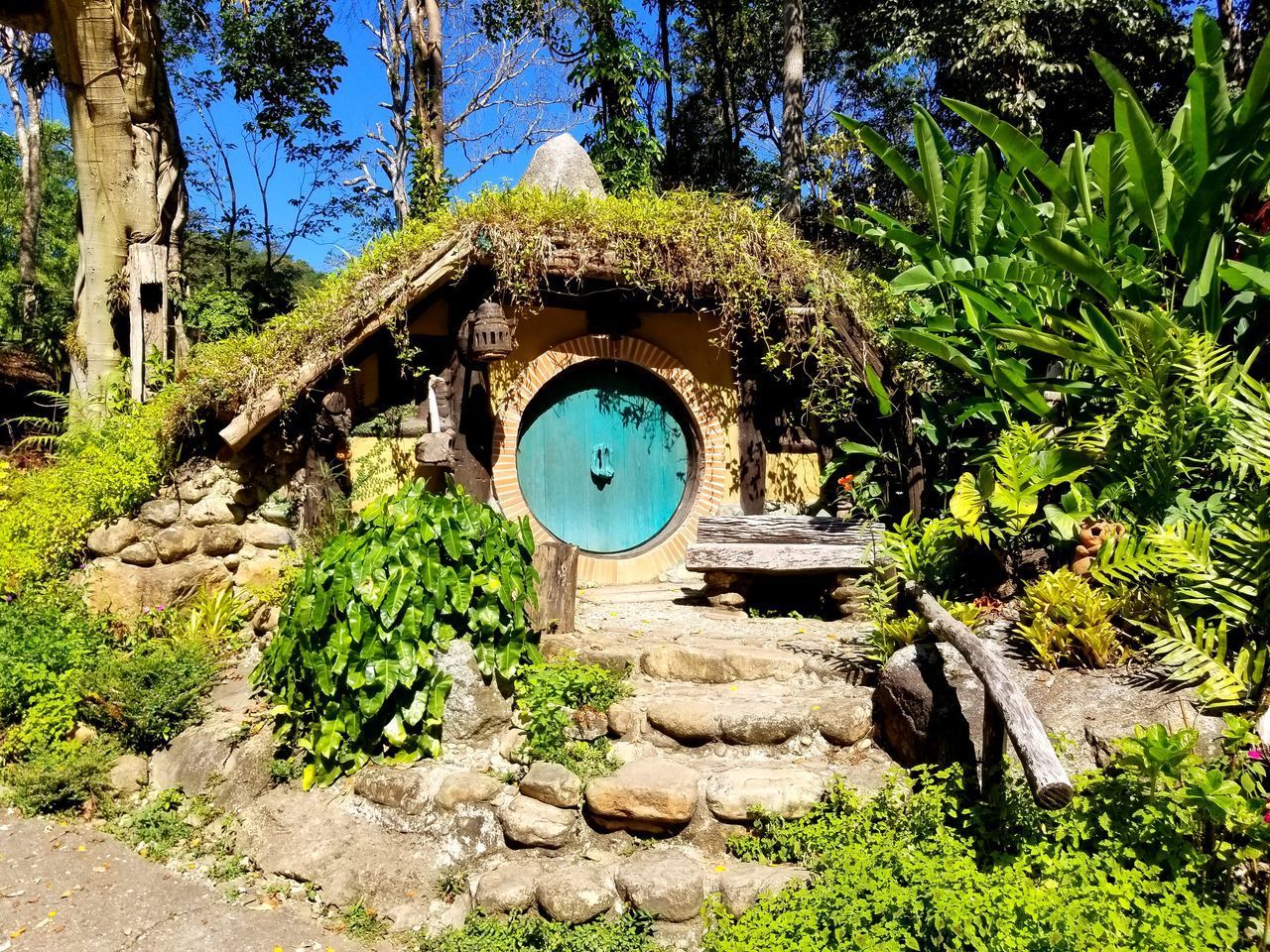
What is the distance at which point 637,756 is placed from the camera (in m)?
4.54

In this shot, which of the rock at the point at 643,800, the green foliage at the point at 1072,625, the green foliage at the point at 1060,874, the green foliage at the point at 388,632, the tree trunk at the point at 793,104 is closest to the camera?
the green foliage at the point at 1060,874

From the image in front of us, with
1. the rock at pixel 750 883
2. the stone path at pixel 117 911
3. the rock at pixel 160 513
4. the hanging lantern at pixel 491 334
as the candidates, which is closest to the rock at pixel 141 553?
the rock at pixel 160 513

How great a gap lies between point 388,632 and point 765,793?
205cm

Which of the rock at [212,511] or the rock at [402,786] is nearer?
the rock at [402,786]

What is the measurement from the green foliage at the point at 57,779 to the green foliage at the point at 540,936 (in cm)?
231

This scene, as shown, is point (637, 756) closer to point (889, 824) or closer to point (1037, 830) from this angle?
point (889, 824)

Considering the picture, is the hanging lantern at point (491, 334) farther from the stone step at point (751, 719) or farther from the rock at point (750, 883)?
the rock at point (750, 883)

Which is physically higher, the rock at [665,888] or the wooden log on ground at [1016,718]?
the wooden log on ground at [1016,718]

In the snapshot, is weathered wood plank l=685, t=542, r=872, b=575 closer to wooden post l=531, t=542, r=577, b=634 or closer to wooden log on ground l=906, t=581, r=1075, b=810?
wooden post l=531, t=542, r=577, b=634

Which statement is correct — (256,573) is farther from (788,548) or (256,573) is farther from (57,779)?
(788,548)

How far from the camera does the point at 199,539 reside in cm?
626

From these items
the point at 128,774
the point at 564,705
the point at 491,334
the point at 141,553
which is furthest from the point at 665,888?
the point at 141,553

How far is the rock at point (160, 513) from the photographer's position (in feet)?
20.4

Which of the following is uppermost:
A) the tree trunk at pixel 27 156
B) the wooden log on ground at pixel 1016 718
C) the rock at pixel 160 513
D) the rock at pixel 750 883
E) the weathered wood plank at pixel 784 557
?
the tree trunk at pixel 27 156
